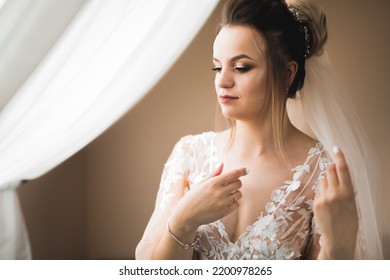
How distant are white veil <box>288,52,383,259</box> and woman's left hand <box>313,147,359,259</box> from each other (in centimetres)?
5

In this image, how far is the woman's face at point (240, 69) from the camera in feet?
3.69

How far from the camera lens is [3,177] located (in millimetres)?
1097

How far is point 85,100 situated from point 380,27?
800 mm

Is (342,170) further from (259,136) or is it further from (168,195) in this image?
(168,195)

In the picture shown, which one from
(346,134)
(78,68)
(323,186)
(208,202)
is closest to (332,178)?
(323,186)

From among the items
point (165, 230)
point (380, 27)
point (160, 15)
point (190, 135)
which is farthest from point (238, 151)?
point (380, 27)

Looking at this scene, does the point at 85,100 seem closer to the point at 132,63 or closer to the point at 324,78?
the point at 132,63

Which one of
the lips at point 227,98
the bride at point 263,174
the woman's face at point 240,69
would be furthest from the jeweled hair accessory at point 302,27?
the lips at point 227,98

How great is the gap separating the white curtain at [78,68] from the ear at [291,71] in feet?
0.86

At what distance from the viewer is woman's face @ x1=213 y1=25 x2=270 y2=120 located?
3.69 ft

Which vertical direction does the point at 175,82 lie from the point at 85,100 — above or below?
above

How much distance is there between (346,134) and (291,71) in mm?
207
